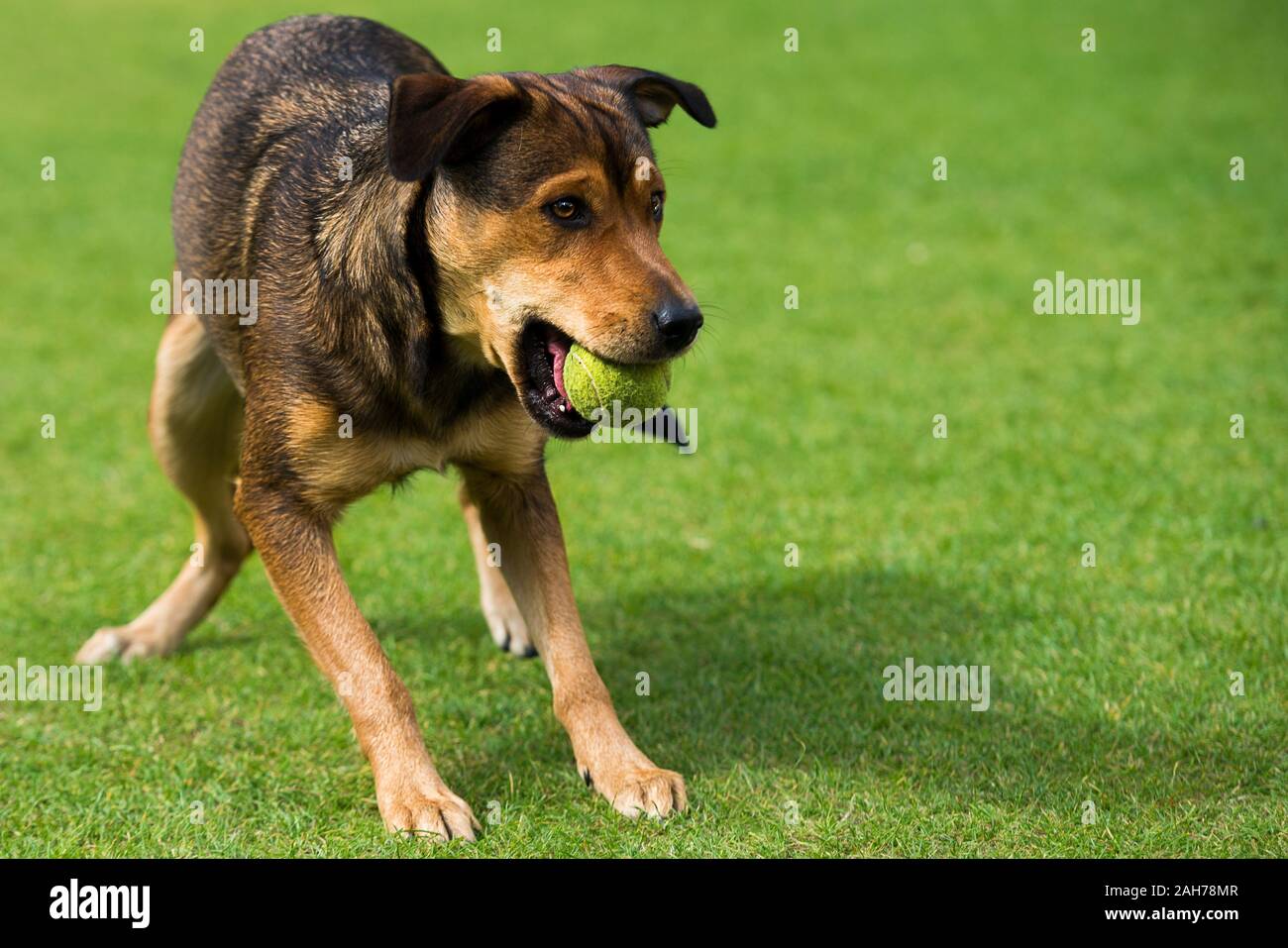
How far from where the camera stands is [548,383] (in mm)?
4383

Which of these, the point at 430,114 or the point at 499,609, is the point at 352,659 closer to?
the point at 499,609

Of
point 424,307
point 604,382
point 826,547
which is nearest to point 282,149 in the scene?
point 424,307

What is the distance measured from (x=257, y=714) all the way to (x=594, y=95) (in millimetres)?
2614

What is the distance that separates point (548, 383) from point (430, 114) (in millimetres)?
836

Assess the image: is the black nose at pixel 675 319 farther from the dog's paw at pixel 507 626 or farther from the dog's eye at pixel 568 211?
the dog's paw at pixel 507 626

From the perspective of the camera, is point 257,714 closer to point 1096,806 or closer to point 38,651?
point 38,651

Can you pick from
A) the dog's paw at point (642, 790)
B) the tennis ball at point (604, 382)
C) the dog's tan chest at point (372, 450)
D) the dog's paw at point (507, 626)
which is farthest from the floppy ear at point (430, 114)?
the dog's paw at point (507, 626)

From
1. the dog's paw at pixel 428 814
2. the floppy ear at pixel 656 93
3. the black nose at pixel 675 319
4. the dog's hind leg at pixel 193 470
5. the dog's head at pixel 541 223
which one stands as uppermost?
the floppy ear at pixel 656 93

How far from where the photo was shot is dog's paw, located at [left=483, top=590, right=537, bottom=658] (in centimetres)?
601

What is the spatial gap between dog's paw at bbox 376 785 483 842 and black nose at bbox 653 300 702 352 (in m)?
1.54

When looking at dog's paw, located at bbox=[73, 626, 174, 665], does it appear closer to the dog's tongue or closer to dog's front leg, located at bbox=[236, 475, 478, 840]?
dog's front leg, located at bbox=[236, 475, 478, 840]

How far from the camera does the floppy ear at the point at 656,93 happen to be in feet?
15.2

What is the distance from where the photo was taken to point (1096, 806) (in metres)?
4.55

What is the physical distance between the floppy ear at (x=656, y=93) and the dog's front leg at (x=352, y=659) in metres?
1.67
